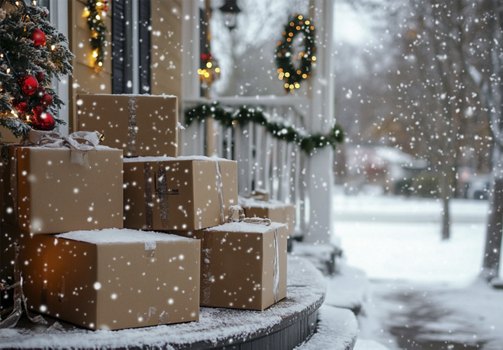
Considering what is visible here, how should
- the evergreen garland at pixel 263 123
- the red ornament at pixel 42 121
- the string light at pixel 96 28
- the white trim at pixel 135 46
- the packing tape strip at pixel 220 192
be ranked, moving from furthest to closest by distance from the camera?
the evergreen garland at pixel 263 123
the white trim at pixel 135 46
the string light at pixel 96 28
the packing tape strip at pixel 220 192
the red ornament at pixel 42 121

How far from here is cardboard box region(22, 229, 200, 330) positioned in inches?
100

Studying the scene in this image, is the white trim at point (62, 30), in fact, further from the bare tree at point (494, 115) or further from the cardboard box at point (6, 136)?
the bare tree at point (494, 115)

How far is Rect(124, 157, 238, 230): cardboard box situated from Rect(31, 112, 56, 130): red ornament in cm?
43

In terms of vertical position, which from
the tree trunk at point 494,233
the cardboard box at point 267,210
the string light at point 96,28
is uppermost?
the string light at point 96,28

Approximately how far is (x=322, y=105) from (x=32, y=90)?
4.07 m

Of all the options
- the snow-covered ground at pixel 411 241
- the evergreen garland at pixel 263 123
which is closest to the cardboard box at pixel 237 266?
the evergreen garland at pixel 263 123

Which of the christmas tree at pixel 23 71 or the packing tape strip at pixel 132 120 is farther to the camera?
the packing tape strip at pixel 132 120

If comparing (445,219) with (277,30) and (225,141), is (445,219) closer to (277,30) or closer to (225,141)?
(225,141)

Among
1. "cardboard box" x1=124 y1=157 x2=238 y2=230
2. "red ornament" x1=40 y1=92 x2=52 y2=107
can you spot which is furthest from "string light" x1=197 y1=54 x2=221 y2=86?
"red ornament" x1=40 y1=92 x2=52 y2=107

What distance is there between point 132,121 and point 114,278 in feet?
3.45

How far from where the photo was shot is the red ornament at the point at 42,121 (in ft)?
9.09

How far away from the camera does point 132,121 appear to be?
333cm

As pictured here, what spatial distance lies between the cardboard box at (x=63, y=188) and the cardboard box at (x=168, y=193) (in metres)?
0.14

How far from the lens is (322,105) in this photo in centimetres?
635
